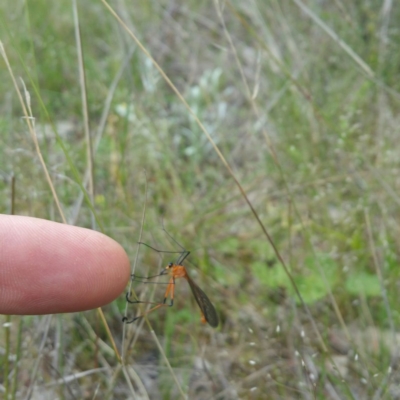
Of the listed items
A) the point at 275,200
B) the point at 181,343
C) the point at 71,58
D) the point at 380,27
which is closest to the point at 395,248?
the point at 275,200

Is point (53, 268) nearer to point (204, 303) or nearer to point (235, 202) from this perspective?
point (204, 303)

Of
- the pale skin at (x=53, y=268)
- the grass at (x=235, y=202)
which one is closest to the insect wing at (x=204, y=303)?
the grass at (x=235, y=202)

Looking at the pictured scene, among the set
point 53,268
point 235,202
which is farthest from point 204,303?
point 235,202

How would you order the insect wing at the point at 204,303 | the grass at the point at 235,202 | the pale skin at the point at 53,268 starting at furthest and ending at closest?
the grass at the point at 235,202
the insect wing at the point at 204,303
the pale skin at the point at 53,268

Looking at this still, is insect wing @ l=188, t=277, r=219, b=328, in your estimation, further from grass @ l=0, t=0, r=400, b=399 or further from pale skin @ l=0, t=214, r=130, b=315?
pale skin @ l=0, t=214, r=130, b=315

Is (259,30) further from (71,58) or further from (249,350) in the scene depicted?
(249,350)

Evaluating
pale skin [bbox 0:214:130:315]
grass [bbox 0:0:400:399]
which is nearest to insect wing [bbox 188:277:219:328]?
grass [bbox 0:0:400:399]

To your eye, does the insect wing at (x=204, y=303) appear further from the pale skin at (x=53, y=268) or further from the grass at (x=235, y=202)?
the pale skin at (x=53, y=268)
